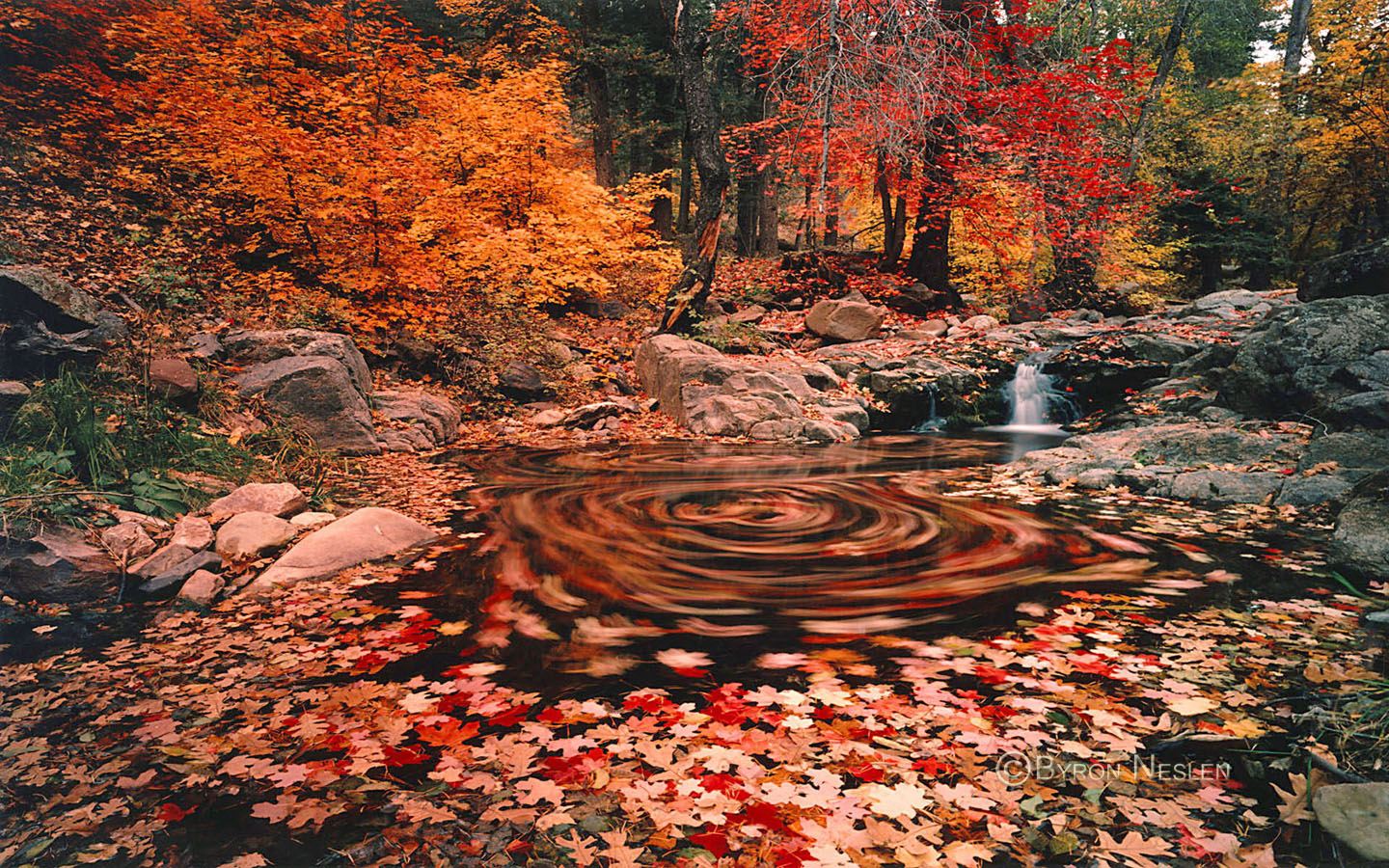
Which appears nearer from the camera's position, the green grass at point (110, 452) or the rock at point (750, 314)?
the green grass at point (110, 452)

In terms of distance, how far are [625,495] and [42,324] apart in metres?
5.33

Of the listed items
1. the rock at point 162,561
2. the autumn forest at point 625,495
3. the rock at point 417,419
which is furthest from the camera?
the rock at point 417,419

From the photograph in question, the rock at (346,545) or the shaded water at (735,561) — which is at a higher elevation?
the rock at (346,545)

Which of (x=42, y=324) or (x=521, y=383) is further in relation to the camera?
(x=521, y=383)

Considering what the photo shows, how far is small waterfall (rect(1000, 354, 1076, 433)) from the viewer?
11773 mm

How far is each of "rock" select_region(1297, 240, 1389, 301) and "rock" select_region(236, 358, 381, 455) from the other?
41.4ft

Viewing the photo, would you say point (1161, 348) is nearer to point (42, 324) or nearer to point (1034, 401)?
point (1034, 401)

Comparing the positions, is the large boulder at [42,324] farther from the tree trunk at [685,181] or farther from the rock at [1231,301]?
the rock at [1231,301]

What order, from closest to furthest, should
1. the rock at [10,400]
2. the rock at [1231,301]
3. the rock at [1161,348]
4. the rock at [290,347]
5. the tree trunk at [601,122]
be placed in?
1. the rock at [10,400]
2. the rock at [290,347]
3. the rock at [1161,348]
4. the rock at [1231,301]
5. the tree trunk at [601,122]

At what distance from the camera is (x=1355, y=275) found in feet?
27.7

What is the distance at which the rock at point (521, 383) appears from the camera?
11023mm

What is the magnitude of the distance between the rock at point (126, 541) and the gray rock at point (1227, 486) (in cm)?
844

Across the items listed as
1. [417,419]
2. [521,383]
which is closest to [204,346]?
[417,419]

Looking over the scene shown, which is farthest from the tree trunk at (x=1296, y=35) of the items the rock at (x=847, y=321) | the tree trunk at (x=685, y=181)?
the tree trunk at (x=685, y=181)
